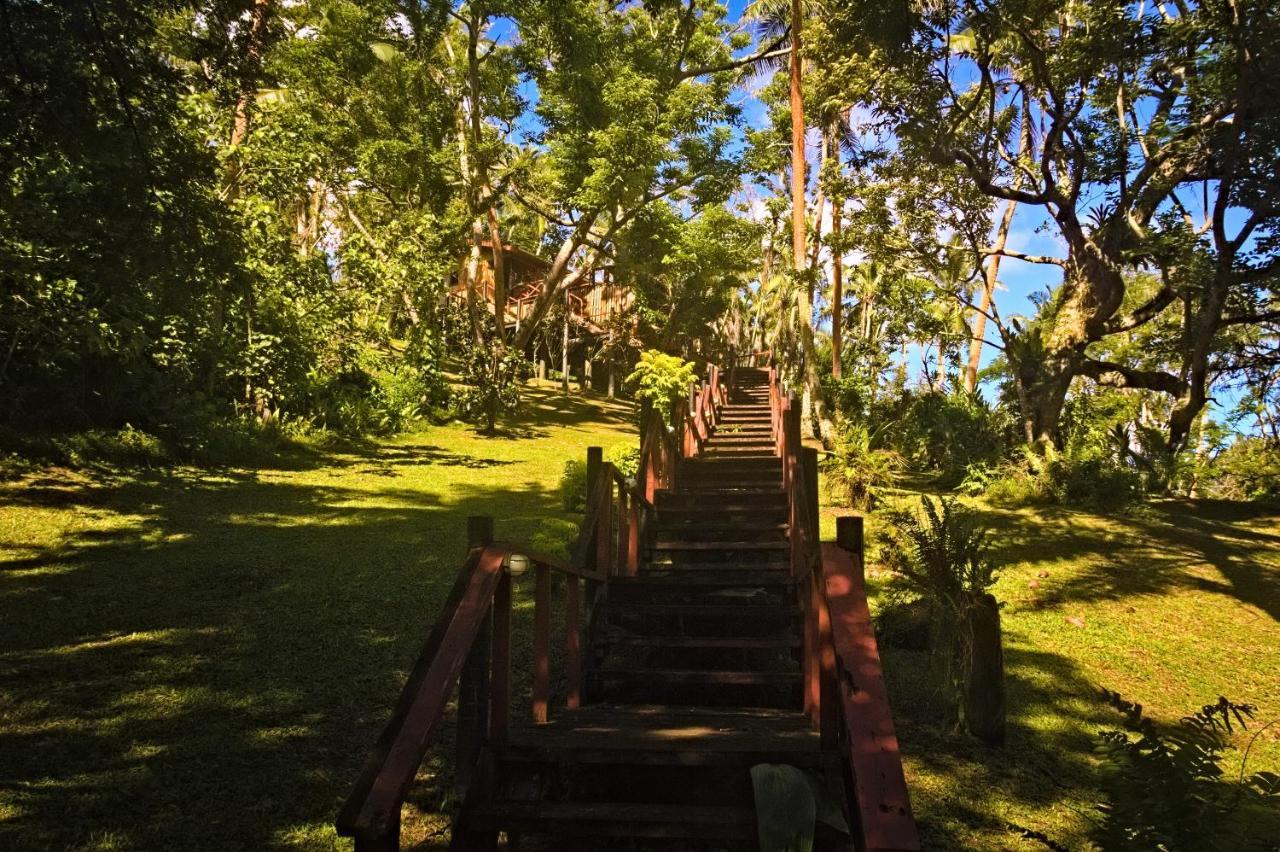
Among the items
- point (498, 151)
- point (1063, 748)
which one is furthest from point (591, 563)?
point (498, 151)

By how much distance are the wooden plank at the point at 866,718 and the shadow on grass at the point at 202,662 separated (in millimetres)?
2451

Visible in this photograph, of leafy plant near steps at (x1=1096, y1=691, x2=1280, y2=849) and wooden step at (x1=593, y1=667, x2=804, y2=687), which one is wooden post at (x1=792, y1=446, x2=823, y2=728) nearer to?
wooden step at (x1=593, y1=667, x2=804, y2=687)

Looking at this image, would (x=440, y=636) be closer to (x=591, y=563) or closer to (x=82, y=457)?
(x=591, y=563)

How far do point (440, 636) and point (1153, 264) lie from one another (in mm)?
14561

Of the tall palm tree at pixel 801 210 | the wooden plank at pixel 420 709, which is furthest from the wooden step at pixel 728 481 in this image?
the tall palm tree at pixel 801 210

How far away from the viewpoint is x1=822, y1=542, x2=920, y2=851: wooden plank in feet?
6.37

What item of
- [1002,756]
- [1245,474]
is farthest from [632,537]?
[1245,474]

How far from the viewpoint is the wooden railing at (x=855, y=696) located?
198 centimetres

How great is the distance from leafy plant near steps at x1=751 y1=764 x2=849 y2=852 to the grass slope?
1876mm

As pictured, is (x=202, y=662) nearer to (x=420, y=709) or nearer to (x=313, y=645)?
(x=313, y=645)

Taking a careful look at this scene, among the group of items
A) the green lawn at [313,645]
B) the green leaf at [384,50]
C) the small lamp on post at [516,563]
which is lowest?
the green lawn at [313,645]

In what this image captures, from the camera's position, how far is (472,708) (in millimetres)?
3223

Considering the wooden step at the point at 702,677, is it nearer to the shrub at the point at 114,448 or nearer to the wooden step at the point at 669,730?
the wooden step at the point at 669,730

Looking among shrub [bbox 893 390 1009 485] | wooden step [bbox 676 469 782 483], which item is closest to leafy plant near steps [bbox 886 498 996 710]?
wooden step [bbox 676 469 782 483]
